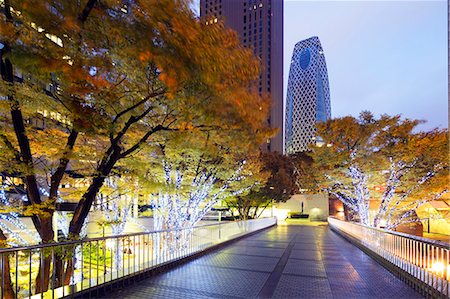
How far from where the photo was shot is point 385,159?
1360 centimetres

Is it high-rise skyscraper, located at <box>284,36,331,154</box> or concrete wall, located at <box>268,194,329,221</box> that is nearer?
concrete wall, located at <box>268,194,329,221</box>

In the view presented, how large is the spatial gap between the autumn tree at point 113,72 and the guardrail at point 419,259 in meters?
3.82

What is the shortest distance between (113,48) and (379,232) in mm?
8991

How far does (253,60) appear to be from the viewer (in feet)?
16.6

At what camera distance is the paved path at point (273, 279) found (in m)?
5.83

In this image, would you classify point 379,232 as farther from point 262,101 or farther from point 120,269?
point 120,269

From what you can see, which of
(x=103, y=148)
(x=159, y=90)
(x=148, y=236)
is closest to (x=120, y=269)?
(x=148, y=236)

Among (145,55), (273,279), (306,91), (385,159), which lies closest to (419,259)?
(273,279)

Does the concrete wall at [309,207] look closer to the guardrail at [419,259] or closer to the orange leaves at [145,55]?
the guardrail at [419,259]

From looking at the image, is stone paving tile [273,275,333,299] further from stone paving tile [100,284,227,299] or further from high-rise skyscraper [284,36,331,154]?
high-rise skyscraper [284,36,331,154]

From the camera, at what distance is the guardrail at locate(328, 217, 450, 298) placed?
5.17m

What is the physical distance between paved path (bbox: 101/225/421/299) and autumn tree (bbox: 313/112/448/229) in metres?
5.47

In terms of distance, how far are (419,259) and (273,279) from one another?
2969 millimetres

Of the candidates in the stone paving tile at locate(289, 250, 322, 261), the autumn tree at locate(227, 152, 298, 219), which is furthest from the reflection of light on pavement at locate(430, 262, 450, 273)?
the autumn tree at locate(227, 152, 298, 219)
